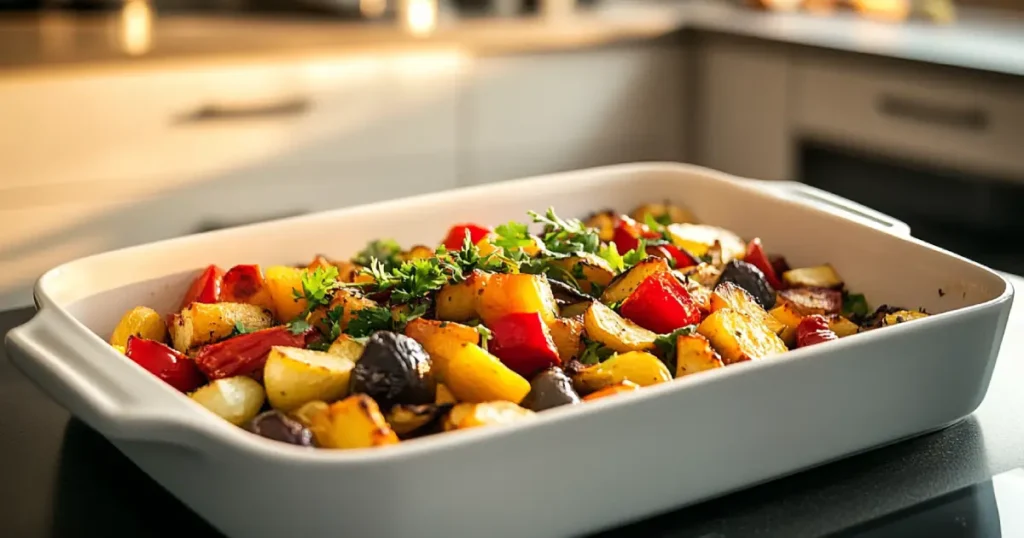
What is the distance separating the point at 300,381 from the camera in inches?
35.3

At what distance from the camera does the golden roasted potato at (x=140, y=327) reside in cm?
110

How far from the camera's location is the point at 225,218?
8.84 feet

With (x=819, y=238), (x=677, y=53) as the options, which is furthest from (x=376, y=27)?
(x=819, y=238)

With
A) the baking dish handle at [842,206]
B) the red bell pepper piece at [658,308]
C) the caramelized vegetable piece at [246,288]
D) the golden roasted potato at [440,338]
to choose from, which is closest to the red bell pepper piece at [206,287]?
the caramelized vegetable piece at [246,288]

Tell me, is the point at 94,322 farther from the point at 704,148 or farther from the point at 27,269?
the point at 704,148

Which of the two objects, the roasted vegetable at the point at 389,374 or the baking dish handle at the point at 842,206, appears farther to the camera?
the baking dish handle at the point at 842,206

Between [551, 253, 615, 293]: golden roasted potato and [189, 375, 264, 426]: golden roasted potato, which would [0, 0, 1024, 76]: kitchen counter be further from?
[189, 375, 264, 426]: golden roasted potato

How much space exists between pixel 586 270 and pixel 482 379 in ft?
1.01

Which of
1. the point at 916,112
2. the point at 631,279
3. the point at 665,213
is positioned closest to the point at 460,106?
the point at 916,112

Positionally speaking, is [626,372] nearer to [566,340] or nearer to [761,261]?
[566,340]

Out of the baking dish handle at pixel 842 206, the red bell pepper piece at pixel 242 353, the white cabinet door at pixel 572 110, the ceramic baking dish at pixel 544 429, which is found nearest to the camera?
the ceramic baking dish at pixel 544 429

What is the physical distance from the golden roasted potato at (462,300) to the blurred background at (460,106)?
159 centimetres

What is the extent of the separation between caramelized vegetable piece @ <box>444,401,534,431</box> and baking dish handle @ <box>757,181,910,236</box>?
1.91 ft

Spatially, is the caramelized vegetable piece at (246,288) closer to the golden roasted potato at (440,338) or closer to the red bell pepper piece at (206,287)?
the red bell pepper piece at (206,287)
